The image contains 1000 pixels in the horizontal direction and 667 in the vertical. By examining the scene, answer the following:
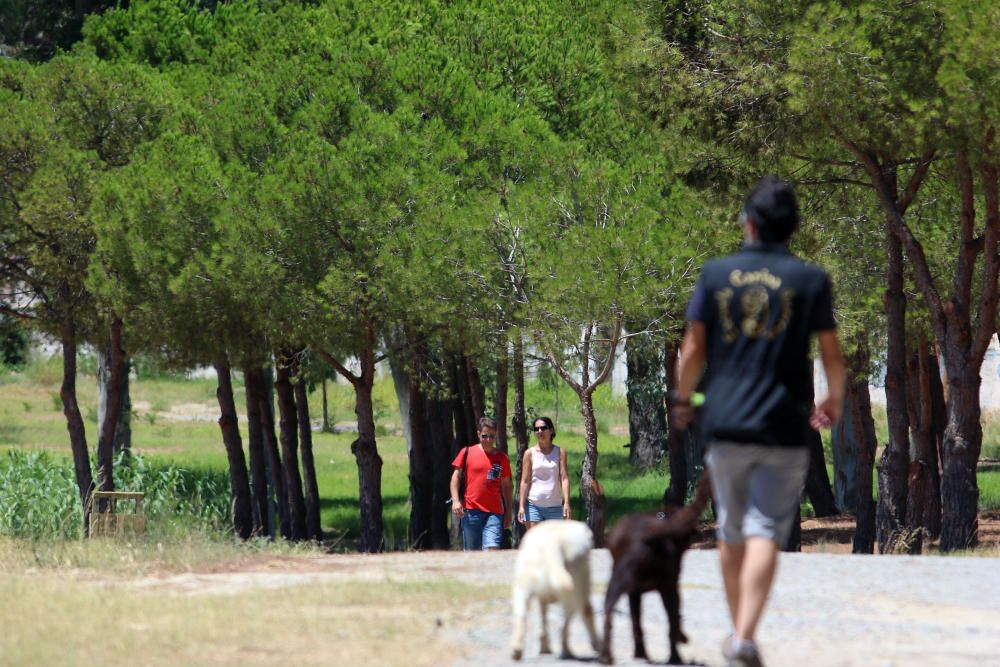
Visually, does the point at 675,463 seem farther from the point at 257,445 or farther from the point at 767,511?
the point at 767,511

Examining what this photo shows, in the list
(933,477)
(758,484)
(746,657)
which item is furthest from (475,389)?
(746,657)

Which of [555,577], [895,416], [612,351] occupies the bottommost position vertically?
[555,577]

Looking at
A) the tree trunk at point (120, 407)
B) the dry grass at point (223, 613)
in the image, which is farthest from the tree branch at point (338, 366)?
the tree trunk at point (120, 407)

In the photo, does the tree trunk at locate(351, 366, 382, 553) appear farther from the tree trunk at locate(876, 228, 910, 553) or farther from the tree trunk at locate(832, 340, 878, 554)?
the tree trunk at locate(876, 228, 910, 553)

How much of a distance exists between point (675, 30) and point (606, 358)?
4.20m

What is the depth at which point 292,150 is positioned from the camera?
21.1m

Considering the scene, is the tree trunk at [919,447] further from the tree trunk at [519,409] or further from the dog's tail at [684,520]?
the dog's tail at [684,520]

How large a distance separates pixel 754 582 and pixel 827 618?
277 cm

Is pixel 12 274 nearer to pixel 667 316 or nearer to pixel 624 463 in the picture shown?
pixel 667 316

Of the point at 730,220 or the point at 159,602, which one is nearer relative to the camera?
the point at 159,602

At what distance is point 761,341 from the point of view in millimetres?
6375

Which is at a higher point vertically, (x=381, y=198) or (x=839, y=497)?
(x=381, y=198)

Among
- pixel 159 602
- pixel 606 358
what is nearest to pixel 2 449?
pixel 606 358

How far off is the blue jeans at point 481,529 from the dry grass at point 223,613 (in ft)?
10.4
